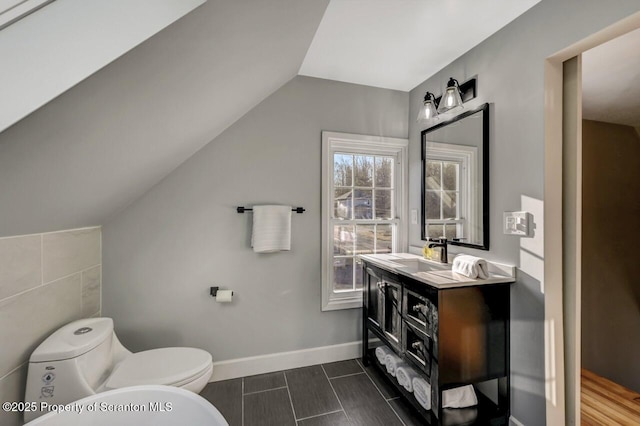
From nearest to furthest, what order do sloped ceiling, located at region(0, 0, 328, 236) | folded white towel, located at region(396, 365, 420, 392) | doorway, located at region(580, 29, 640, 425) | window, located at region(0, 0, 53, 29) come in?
window, located at region(0, 0, 53, 29)
sloped ceiling, located at region(0, 0, 328, 236)
folded white towel, located at region(396, 365, 420, 392)
doorway, located at region(580, 29, 640, 425)

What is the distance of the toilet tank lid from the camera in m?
1.19

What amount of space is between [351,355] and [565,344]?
1.50m

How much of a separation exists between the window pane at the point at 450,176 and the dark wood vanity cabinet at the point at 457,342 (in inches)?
31.2

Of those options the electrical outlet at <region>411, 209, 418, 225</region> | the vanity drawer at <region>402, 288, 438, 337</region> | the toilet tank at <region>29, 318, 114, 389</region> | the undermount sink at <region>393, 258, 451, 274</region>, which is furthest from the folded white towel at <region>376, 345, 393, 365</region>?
the toilet tank at <region>29, 318, 114, 389</region>

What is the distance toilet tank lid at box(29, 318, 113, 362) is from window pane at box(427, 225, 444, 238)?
90.8 inches

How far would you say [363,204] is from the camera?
96.3 inches

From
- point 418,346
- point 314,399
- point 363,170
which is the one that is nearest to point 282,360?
point 314,399

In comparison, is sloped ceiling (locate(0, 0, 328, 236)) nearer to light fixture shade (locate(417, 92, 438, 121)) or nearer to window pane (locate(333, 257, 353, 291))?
light fixture shade (locate(417, 92, 438, 121))

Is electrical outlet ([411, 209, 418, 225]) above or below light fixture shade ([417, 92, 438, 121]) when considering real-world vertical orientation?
below

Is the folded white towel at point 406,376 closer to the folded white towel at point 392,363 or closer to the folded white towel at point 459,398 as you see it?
the folded white towel at point 392,363

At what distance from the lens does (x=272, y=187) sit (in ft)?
7.11

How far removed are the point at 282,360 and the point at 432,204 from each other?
1.80 meters

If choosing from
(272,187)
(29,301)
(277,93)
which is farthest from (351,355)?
(277,93)

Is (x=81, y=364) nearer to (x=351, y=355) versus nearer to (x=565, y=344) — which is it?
(x=351, y=355)
